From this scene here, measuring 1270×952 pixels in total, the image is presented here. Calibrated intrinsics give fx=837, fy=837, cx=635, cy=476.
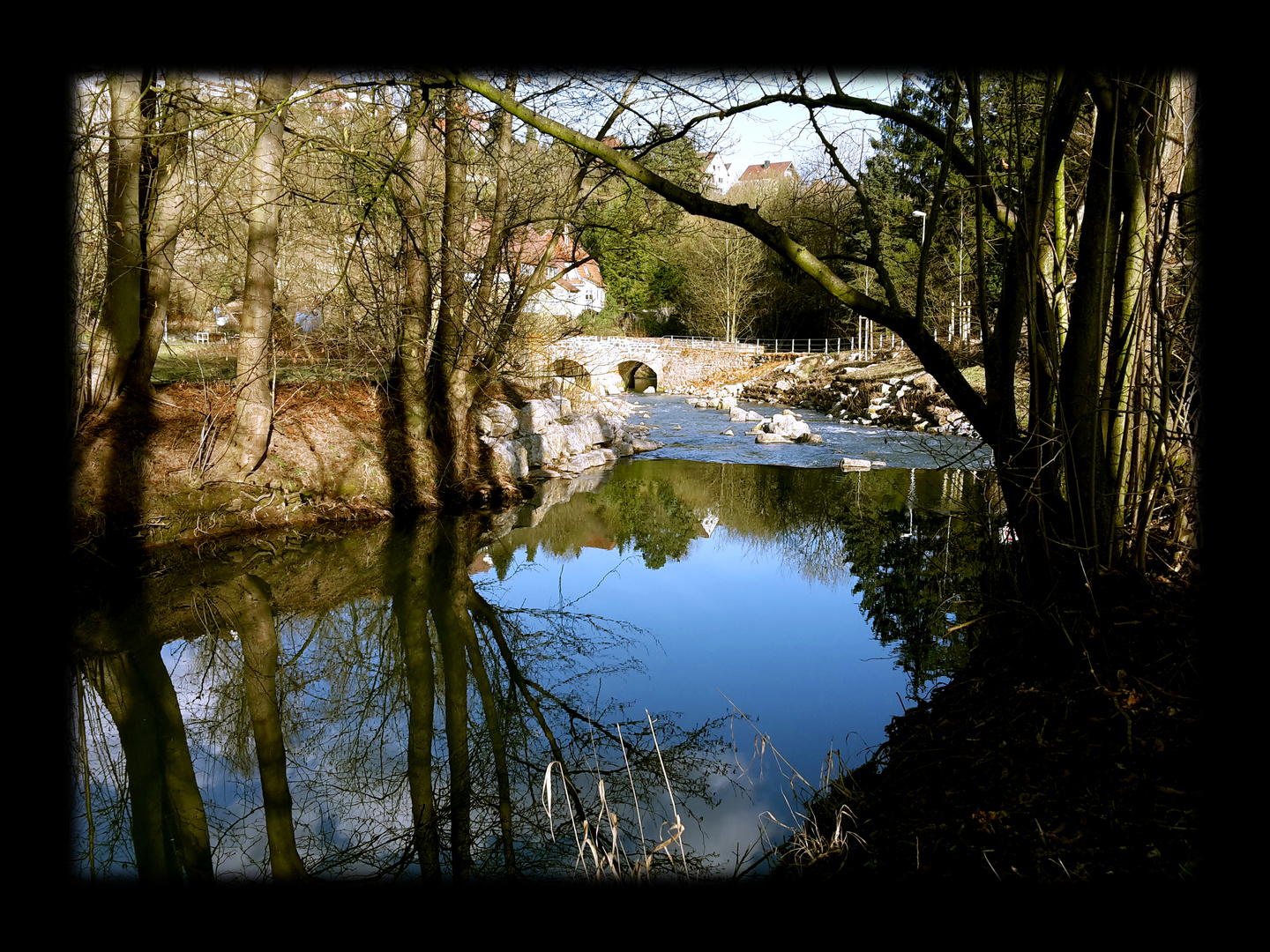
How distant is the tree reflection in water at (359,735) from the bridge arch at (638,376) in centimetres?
2686

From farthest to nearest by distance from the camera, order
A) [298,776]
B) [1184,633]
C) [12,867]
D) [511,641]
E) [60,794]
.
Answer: [511,641], [298,776], [60,794], [1184,633], [12,867]

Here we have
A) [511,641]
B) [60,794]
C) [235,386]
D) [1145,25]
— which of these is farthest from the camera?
[235,386]

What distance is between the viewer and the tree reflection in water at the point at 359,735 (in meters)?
3.14

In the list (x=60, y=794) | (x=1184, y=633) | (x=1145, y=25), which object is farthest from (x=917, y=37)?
(x=60, y=794)

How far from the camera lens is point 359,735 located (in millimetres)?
4234

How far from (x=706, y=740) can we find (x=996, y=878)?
6.50 feet

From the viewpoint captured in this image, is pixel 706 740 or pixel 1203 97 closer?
pixel 1203 97

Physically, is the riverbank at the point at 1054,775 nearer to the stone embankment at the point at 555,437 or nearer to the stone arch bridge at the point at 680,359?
the stone embankment at the point at 555,437

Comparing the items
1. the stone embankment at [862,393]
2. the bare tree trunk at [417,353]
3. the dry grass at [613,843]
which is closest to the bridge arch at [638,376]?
the stone embankment at [862,393]

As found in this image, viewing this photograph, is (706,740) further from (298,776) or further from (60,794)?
(60,794)

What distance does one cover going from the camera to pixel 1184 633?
285 cm

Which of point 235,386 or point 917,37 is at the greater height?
point 917,37

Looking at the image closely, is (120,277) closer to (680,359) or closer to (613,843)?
(613,843)

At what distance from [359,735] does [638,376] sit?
100ft
